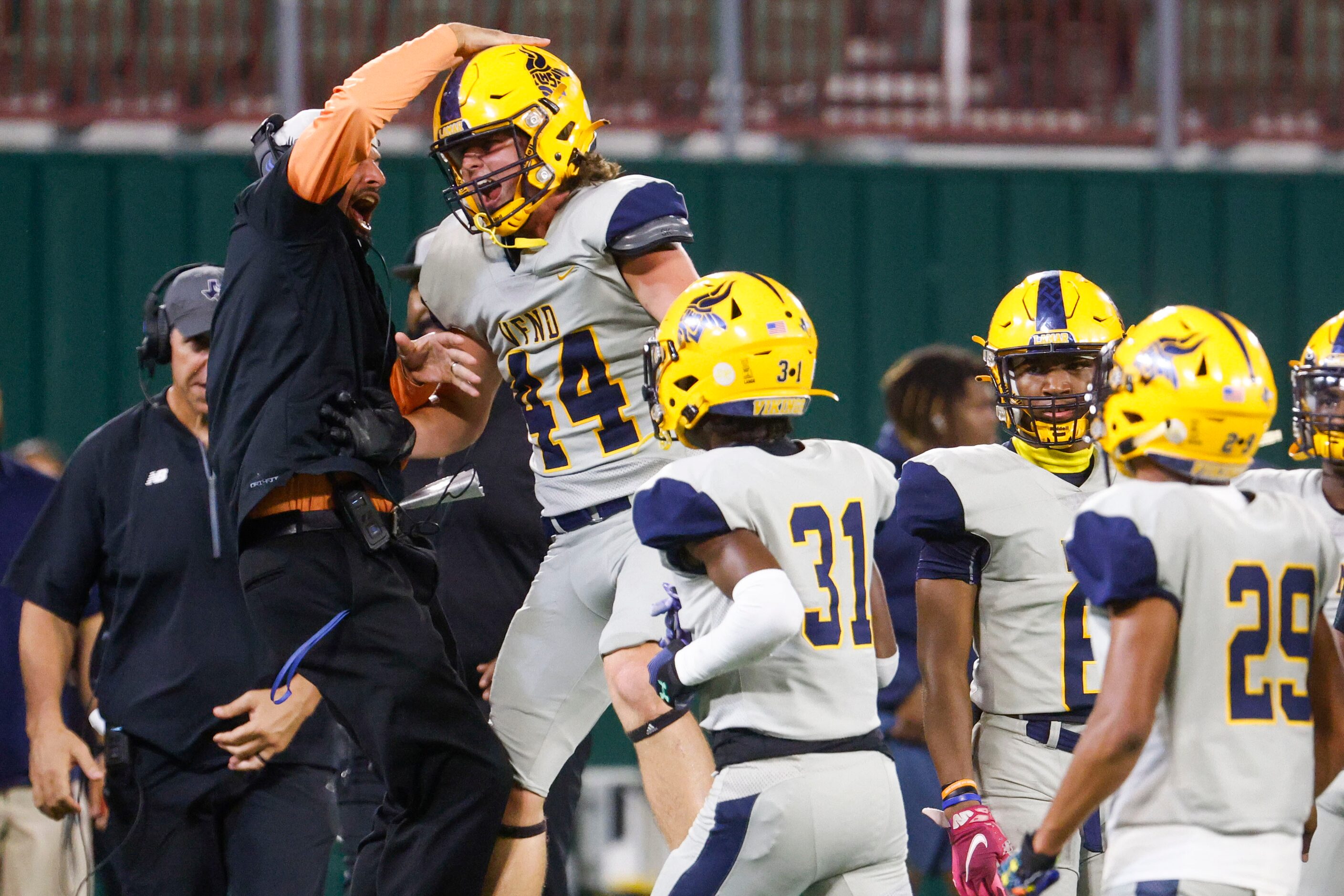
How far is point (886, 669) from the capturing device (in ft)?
10.8

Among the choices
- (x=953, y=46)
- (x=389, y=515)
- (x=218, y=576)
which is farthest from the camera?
(x=953, y=46)

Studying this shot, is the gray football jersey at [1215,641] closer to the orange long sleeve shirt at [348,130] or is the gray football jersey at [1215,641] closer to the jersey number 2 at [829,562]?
the jersey number 2 at [829,562]

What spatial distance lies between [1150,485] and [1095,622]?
255 millimetres

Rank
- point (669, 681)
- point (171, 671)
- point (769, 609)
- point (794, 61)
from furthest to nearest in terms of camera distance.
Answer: point (794, 61) → point (171, 671) → point (669, 681) → point (769, 609)

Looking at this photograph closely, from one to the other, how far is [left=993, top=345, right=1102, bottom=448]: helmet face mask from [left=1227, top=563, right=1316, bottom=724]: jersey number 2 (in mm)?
847

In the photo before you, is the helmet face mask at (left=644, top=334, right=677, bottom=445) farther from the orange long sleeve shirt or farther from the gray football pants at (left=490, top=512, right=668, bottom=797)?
the orange long sleeve shirt

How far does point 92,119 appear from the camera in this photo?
7.98 metres

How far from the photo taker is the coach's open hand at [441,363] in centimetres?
392

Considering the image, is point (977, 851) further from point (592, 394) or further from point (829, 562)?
point (592, 394)

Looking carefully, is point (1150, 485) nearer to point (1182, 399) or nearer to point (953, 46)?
point (1182, 399)

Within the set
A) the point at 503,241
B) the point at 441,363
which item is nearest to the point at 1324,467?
the point at 503,241

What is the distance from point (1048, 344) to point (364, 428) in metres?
1.45

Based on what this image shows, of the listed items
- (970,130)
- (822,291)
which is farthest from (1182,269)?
(822,291)

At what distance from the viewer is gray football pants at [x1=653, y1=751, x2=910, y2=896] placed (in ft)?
9.69
